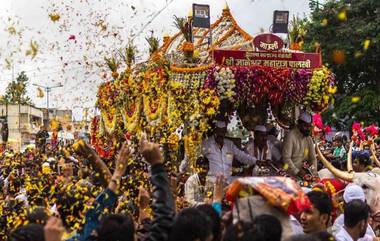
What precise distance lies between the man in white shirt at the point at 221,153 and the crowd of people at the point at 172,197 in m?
0.01

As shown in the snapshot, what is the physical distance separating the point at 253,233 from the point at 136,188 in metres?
3.75

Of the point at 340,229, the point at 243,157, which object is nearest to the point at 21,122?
the point at 243,157

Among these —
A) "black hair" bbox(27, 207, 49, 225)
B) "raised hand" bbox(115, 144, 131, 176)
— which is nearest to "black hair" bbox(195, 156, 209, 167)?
"raised hand" bbox(115, 144, 131, 176)

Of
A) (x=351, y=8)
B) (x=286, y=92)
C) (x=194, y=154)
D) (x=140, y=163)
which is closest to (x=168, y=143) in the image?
(x=194, y=154)

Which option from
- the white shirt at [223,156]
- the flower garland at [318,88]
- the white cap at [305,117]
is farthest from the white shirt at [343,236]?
the white cap at [305,117]

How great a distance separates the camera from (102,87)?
10.6m

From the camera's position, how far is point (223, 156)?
9258 millimetres

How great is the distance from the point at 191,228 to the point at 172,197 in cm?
67

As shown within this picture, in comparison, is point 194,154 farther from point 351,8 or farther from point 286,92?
point 351,8

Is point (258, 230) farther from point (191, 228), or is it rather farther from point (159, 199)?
point (159, 199)

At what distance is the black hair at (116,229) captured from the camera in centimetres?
429

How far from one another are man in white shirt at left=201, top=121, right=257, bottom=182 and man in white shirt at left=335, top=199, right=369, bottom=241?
10.9 feet

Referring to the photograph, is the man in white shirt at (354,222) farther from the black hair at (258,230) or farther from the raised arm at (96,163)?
the raised arm at (96,163)

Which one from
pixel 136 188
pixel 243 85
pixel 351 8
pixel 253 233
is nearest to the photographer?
pixel 253 233
